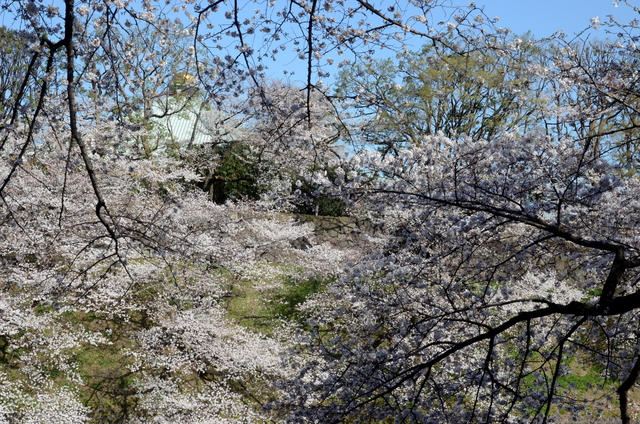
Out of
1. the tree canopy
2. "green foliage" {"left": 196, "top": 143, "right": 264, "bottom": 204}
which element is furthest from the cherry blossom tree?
"green foliage" {"left": 196, "top": 143, "right": 264, "bottom": 204}

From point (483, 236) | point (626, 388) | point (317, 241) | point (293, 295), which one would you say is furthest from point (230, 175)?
point (626, 388)

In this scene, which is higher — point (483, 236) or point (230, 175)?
point (230, 175)

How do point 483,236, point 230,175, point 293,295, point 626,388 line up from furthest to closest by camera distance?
1. point 230,175
2. point 293,295
3. point 483,236
4. point 626,388

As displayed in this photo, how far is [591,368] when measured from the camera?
29.3 ft

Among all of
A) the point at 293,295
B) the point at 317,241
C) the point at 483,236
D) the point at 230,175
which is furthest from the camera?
the point at 230,175

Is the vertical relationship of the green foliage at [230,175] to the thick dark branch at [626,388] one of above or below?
above

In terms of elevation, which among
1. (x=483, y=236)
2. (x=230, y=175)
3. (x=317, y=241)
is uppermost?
(x=230, y=175)

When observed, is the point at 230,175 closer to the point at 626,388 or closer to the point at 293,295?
the point at 293,295

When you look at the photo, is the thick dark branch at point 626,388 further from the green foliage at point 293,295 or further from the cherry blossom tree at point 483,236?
the green foliage at point 293,295

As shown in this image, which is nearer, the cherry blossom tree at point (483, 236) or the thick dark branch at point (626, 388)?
the thick dark branch at point (626, 388)

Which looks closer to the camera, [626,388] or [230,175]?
[626,388]

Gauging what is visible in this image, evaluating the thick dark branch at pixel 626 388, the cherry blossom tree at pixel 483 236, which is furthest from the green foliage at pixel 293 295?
the thick dark branch at pixel 626 388

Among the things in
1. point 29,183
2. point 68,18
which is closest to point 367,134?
point 29,183

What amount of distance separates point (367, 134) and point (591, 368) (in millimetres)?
7980
